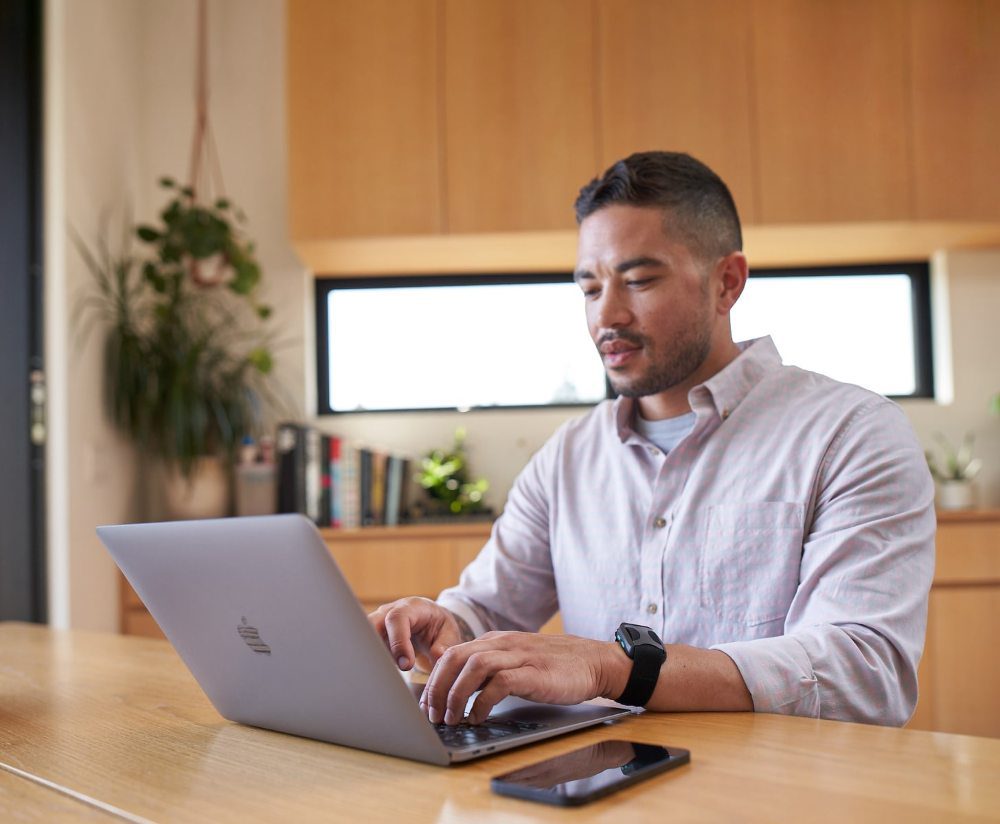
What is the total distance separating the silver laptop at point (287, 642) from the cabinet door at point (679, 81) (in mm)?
2434

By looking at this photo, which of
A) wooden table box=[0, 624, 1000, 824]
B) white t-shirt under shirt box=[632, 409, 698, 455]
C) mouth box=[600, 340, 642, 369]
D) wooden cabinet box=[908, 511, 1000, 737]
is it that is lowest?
wooden cabinet box=[908, 511, 1000, 737]

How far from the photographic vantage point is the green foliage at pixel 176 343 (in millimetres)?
3162

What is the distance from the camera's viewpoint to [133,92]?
139 inches

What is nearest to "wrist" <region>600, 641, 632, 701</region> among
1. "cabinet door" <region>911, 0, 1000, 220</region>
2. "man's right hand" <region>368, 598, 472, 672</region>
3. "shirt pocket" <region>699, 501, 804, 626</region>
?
"man's right hand" <region>368, 598, 472, 672</region>

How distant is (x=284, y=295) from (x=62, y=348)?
0.87 metres

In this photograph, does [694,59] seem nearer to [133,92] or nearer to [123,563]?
[133,92]

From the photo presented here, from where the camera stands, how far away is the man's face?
1.59m

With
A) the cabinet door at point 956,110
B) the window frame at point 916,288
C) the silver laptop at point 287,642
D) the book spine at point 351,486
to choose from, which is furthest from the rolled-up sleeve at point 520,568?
the window frame at point 916,288

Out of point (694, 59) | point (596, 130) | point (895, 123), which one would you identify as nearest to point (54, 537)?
point (596, 130)

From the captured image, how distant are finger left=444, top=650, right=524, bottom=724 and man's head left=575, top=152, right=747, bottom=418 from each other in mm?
734

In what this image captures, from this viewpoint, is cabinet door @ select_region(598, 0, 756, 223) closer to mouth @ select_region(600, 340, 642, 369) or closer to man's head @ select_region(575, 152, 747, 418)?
man's head @ select_region(575, 152, 747, 418)

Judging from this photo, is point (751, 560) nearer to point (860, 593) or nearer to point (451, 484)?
point (860, 593)

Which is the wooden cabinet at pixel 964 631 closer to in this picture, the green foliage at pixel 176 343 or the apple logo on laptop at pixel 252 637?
the green foliage at pixel 176 343

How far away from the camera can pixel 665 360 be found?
1606 millimetres
